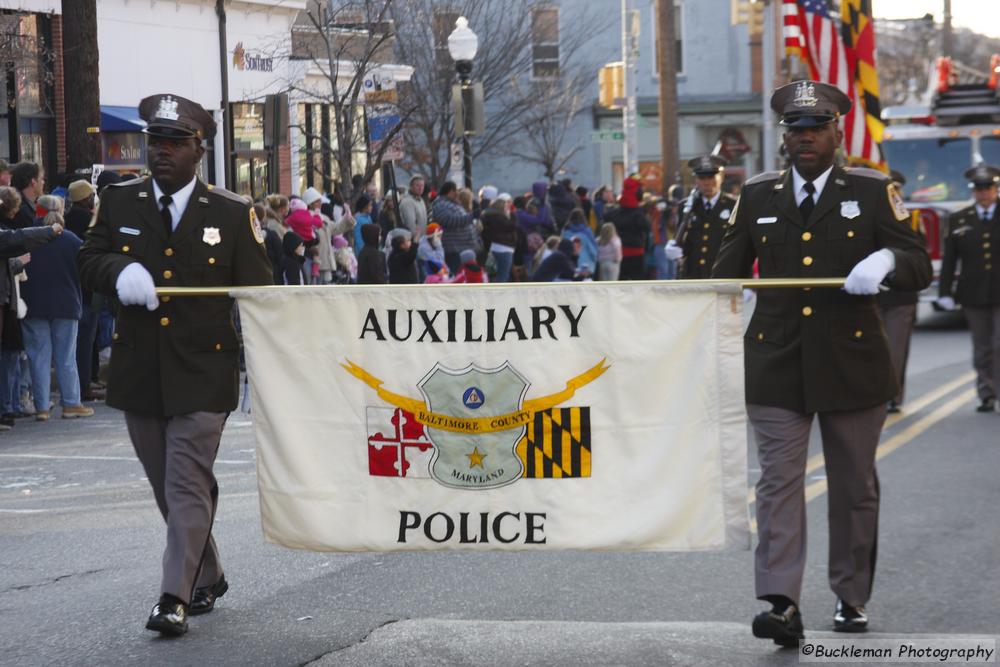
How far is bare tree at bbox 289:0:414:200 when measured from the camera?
76.2ft

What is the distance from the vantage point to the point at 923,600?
A: 714cm

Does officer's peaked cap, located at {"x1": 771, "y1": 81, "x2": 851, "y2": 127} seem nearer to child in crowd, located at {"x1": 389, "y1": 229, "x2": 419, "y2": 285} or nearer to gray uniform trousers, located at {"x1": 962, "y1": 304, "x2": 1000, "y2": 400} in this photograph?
gray uniform trousers, located at {"x1": 962, "y1": 304, "x2": 1000, "y2": 400}

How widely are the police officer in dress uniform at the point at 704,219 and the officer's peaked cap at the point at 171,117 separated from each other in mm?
6942

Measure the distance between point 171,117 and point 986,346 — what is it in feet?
31.6

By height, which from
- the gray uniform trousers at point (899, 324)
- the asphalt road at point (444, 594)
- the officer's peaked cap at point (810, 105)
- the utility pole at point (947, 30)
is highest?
the utility pole at point (947, 30)

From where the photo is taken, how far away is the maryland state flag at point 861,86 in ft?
51.0

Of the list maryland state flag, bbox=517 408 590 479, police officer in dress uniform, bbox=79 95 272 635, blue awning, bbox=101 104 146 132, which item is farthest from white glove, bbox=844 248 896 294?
blue awning, bbox=101 104 146 132

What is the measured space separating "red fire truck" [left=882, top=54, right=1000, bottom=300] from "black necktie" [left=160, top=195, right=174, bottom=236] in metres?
18.3

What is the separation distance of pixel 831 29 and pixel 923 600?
10.1 m

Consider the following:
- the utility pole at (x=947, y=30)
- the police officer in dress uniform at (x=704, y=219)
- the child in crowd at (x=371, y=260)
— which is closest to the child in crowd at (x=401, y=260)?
the child in crowd at (x=371, y=260)

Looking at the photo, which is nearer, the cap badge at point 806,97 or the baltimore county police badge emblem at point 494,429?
the baltimore county police badge emblem at point 494,429

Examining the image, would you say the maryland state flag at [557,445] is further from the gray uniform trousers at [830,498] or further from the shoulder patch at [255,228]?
the shoulder patch at [255,228]

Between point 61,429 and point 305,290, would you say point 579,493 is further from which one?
point 61,429

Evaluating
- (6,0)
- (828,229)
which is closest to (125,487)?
(828,229)
